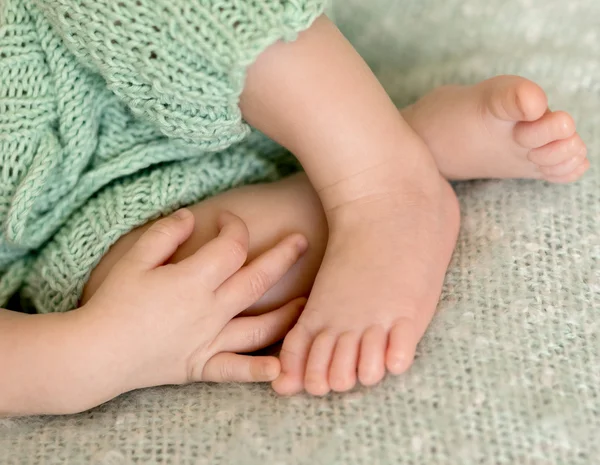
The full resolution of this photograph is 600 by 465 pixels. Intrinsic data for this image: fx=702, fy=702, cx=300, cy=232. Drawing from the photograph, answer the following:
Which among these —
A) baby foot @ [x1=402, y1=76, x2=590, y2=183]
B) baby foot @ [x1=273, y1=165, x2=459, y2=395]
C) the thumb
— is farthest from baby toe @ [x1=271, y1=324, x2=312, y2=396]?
baby foot @ [x1=402, y1=76, x2=590, y2=183]

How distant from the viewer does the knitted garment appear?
64cm

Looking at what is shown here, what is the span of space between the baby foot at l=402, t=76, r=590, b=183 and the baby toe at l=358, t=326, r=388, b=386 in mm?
250

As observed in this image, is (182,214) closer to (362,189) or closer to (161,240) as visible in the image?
(161,240)

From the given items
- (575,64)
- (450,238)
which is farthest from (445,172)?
(575,64)

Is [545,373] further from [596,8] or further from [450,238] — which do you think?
[596,8]

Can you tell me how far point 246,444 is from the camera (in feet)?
1.97

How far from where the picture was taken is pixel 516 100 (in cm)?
67

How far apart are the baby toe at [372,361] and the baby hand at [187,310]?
82 millimetres

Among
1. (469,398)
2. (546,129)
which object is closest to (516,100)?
(546,129)

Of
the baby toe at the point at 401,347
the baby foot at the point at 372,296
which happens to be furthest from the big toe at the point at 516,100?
the baby toe at the point at 401,347

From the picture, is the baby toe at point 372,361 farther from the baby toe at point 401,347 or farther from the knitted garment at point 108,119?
the knitted garment at point 108,119

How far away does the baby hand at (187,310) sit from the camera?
65 centimetres

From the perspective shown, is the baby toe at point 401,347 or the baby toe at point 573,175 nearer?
the baby toe at point 401,347

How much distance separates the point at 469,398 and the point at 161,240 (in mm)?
330
